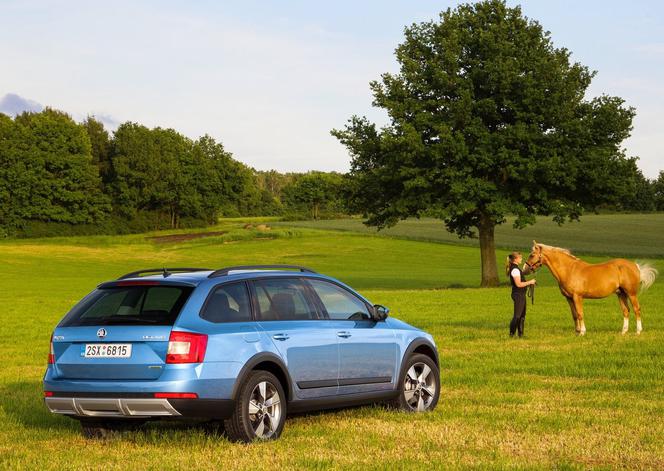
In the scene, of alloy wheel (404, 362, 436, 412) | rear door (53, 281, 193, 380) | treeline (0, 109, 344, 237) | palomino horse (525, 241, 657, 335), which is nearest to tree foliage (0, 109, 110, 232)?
treeline (0, 109, 344, 237)

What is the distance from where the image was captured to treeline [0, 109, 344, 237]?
10356cm

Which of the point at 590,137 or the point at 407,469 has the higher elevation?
the point at 590,137

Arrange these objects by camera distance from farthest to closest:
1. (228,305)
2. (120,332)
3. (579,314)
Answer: (579,314), (228,305), (120,332)

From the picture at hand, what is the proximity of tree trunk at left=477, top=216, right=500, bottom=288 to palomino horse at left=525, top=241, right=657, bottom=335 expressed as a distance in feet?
81.2

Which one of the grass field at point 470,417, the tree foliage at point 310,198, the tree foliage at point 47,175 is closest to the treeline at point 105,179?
the tree foliage at point 47,175

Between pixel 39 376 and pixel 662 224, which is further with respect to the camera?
pixel 662 224

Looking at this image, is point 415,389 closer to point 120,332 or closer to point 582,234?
point 120,332

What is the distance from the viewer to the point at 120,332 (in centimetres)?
955

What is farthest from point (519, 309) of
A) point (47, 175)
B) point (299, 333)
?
point (47, 175)

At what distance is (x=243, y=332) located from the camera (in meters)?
9.79

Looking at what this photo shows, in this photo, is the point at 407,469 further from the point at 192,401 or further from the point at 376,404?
the point at 376,404

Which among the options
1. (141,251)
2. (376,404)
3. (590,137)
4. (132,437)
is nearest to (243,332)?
(132,437)

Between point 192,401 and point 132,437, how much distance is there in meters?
1.61

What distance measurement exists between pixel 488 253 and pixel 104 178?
7507 centimetres
